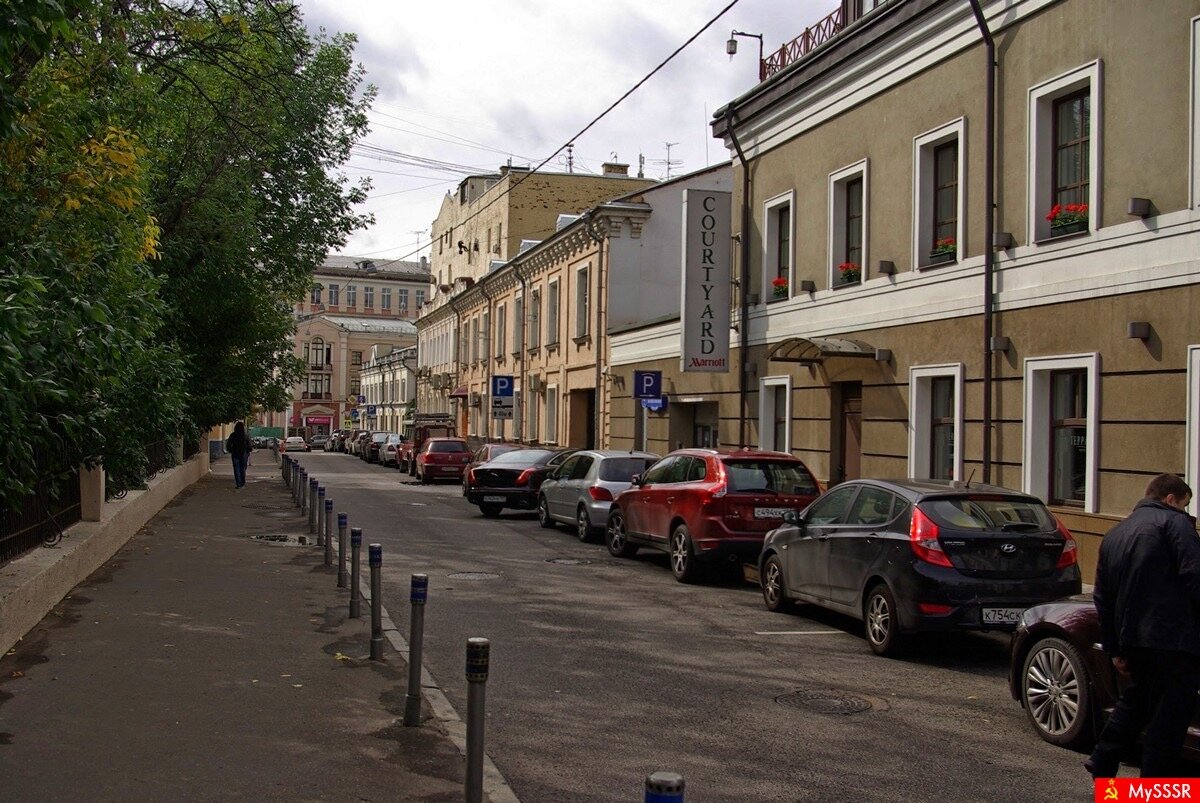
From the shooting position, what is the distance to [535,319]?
40.5m

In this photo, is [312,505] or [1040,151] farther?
[312,505]

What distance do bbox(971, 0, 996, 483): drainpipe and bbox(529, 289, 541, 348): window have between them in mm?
26135

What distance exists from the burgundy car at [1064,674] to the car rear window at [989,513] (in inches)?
75.6

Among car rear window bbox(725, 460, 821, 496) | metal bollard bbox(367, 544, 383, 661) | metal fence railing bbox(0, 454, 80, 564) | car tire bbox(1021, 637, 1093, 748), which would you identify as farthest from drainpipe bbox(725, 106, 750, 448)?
car tire bbox(1021, 637, 1093, 748)

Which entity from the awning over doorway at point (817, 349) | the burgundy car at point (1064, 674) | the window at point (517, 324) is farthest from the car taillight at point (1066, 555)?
the window at point (517, 324)

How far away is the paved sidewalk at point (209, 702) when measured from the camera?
5.84 m

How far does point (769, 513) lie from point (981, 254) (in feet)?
15.1

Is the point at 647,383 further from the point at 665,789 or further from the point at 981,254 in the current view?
the point at 665,789

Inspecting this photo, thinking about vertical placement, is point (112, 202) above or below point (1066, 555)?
above

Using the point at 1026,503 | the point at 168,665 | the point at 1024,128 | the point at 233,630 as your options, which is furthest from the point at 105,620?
the point at 1024,128

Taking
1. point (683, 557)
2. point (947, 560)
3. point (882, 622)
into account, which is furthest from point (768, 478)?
point (947, 560)

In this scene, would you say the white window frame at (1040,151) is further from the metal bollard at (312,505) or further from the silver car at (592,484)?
the metal bollard at (312,505)

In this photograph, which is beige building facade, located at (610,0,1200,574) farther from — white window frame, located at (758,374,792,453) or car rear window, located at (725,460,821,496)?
car rear window, located at (725,460,821,496)

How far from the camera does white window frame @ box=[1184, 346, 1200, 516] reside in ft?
37.3
